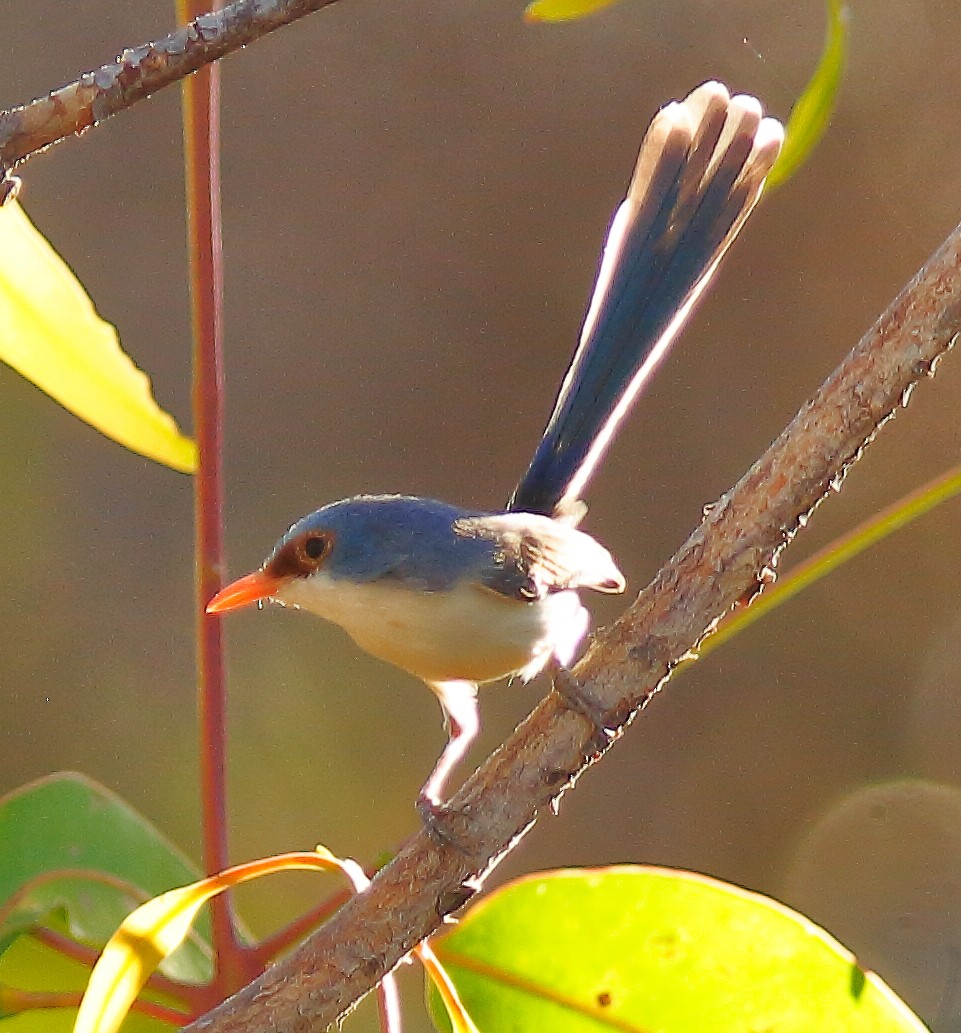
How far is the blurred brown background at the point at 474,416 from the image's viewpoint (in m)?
2.81

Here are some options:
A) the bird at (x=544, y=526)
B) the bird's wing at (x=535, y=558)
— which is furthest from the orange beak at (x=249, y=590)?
the bird's wing at (x=535, y=558)

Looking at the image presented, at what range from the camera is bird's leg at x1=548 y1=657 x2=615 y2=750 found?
701mm

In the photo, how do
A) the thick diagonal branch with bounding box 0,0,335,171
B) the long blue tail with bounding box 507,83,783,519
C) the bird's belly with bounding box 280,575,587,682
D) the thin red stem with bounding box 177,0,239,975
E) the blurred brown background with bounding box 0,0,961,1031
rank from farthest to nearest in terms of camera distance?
the blurred brown background with bounding box 0,0,961,1031, the long blue tail with bounding box 507,83,783,519, the bird's belly with bounding box 280,575,587,682, the thin red stem with bounding box 177,0,239,975, the thick diagonal branch with bounding box 0,0,335,171

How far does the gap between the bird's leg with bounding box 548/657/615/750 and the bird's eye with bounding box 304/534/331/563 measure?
356mm

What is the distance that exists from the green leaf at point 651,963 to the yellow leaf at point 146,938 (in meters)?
0.16

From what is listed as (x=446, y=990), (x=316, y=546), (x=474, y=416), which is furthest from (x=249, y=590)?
(x=474, y=416)

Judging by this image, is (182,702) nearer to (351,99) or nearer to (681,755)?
(681,755)

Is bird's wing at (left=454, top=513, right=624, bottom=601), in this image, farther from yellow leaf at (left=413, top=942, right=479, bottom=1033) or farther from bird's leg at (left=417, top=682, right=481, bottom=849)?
yellow leaf at (left=413, top=942, right=479, bottom=1033)

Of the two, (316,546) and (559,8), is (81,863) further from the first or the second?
(559,8)

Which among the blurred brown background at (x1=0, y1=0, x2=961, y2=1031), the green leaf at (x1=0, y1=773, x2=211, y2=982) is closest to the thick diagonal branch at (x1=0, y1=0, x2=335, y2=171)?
the green leaf at (x1=0, y1=773, x2=211, y2=982)

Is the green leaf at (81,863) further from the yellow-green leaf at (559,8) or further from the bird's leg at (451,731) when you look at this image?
the yellow-green leaf at (559,8)

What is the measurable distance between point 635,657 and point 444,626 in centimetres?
29

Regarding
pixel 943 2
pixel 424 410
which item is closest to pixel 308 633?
pixel 424 410

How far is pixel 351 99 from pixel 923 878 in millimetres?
2130
